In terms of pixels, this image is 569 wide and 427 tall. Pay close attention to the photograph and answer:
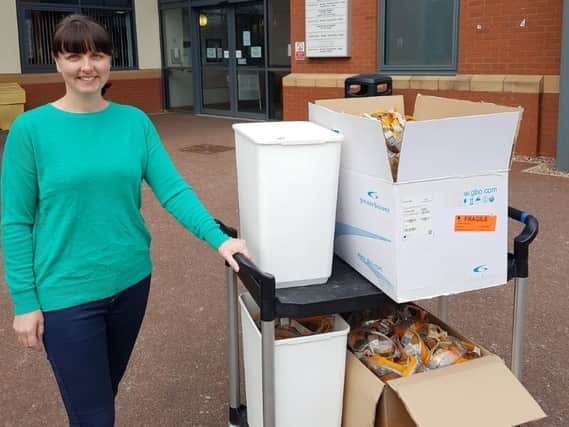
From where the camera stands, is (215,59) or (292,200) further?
(215,59)

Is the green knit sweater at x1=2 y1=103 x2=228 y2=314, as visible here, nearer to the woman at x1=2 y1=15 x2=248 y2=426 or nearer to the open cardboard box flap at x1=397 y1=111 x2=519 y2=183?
the woman at x1=2 y1=15 x2=248 y2=426

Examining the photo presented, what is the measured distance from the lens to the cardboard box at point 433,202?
1.95 m

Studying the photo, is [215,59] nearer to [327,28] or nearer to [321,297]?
[327,28]

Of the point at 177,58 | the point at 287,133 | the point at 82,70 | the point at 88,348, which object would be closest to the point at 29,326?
the point at 88,348

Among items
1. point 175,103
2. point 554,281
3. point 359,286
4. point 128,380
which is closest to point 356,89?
point 554,281

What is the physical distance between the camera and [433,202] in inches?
78.4

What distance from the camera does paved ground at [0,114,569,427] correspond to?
3061 millimetres

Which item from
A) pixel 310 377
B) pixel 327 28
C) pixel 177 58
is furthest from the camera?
pixel 177 58

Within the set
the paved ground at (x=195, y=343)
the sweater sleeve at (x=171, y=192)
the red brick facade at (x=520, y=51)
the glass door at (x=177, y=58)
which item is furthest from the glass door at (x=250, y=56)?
the sweater sleeve at (x=171, y=192)

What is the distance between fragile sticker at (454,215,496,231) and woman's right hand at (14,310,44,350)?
1267 mm

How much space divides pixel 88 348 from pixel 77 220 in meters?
0.39

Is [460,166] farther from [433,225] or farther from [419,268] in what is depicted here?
[419,268]

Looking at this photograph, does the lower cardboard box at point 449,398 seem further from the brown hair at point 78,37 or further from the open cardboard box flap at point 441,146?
the brown hair at point 78,37

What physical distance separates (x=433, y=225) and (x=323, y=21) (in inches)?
354
